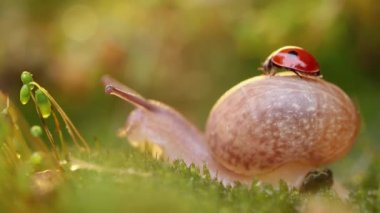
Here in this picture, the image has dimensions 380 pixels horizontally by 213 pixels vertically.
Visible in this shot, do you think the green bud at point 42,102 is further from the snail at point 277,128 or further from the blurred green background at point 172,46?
the blurred green background at point 172,46

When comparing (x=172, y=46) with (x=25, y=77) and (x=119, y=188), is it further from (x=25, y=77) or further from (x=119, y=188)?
(x=119, y=188)

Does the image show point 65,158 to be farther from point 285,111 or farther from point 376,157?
point 376,157

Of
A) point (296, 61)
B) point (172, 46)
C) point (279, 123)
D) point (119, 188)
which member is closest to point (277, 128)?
point (279, 123)

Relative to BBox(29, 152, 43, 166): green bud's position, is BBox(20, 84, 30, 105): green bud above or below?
above

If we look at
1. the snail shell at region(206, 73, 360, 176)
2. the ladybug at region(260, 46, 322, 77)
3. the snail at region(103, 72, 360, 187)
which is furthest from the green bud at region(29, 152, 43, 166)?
the ladybug at region(260, 46, 322, 77)

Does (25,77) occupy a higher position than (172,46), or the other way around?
(172,46)

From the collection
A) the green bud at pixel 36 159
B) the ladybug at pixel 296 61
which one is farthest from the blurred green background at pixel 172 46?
the green bud at pixel 36 159

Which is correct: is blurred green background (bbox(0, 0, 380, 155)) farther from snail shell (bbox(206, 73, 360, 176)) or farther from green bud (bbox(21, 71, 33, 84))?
green bud (bbox(21, 71, 33, 84))

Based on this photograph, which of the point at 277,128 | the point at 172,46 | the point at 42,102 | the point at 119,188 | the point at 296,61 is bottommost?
the point at 119,188
